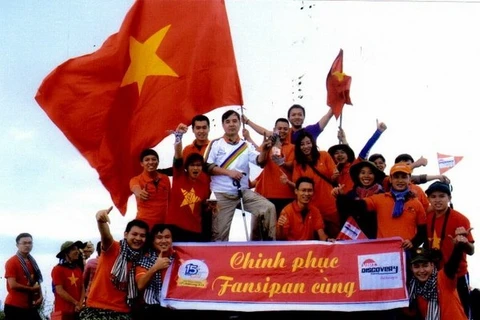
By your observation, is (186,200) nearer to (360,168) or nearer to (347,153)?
(360,168)

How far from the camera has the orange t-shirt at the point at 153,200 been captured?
34.0 feet

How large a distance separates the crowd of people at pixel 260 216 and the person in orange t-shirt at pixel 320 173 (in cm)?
1

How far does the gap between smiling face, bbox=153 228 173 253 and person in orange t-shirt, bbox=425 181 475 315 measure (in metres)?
3.44

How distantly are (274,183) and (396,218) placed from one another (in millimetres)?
2116

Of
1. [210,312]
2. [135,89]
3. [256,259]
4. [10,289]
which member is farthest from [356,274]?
[10,289]

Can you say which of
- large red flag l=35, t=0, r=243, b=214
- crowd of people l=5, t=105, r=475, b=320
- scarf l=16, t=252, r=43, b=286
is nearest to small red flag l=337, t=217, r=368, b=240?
crowd of people l=5, t=105, r=475, b=320

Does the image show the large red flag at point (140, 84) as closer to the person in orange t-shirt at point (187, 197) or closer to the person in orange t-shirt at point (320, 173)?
the person in orange t-shirt at point (187, 197)

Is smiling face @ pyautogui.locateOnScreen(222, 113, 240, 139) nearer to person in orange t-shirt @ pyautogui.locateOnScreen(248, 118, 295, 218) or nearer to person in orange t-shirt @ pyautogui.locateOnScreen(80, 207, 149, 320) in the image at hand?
person in orange t-shirt @ pyautogui.locateOnScreen(248, 118, 295, 218)

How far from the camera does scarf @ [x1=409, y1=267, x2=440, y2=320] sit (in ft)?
28.2

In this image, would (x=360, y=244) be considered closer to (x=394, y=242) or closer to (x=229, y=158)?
(x=394, y=242)

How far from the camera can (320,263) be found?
932cm

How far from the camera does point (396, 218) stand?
9.34m

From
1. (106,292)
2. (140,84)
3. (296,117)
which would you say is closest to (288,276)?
(106,292)

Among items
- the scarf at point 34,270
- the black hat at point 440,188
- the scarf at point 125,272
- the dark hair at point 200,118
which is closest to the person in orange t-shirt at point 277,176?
the dark hair at point 200,118
